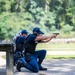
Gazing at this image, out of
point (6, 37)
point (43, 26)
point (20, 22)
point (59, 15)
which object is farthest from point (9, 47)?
point (59, 15)

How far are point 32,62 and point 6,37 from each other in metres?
30.4

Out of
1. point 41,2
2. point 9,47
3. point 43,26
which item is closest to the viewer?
point 9,47

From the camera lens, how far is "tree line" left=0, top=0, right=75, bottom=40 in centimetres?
4345

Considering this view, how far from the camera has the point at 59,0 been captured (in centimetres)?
5672

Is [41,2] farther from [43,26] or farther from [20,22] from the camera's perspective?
[20,22]

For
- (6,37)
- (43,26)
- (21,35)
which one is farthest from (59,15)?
(21,35)

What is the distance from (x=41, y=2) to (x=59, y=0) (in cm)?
312

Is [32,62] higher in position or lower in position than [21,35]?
lower

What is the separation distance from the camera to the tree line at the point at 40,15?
43.5 m

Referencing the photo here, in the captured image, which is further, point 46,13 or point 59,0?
point 59,0

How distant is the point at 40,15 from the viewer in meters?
51.6

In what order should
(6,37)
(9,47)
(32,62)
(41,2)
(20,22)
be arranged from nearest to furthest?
(9,47) → (32,62) → (6,37) → (20,22) → (41,2)

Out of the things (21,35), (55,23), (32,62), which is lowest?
(55,23)

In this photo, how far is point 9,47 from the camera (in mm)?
7812
